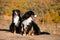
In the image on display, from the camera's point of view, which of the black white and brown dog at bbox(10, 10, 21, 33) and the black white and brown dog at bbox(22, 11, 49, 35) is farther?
the black white and brown dog at bbox(10, 10, 21, 33)

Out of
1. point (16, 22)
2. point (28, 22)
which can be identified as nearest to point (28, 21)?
point (28, 22)

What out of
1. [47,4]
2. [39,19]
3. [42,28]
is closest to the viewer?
[42,28]

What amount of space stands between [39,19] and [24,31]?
3.31m

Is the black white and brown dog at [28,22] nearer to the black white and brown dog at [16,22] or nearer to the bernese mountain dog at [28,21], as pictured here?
the bernese mountain dog at [28,21]

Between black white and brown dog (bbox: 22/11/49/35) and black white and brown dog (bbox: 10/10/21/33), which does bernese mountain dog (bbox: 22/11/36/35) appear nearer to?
black white and brown dog (bbox: 22/11/49/35)

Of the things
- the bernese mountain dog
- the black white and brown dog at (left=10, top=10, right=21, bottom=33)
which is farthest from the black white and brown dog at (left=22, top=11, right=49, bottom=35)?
the black white and brown dog at (left=10, top=10, right=21, bottom=33)

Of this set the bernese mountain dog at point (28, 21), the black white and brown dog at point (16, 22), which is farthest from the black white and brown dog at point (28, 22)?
the black white and brown dog at point (16, 22)

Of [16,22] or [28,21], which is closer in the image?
[28,21]

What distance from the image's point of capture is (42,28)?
11.5 meters

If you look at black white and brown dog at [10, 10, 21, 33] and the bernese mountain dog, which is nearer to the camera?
the bernese mountain dog

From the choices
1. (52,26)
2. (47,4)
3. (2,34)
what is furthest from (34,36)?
(47,4)

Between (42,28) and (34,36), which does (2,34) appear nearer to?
(34,36)

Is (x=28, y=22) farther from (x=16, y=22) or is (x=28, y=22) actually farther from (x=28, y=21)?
(x=16, y=22)

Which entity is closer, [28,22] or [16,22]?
[28,22]
